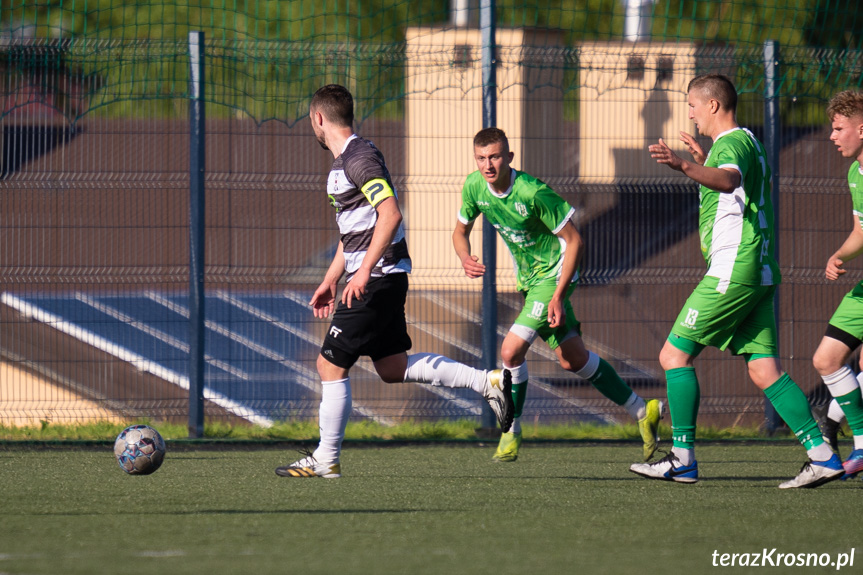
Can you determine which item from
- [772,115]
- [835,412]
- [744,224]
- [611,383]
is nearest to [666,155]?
[744,224]

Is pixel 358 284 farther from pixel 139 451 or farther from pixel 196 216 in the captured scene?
pixel 196 216

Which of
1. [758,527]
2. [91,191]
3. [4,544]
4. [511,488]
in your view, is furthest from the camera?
[91,191]

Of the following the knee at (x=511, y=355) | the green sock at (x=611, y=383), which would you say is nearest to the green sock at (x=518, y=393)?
the knee at (x=511, y=355)

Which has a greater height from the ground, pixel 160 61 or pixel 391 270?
pixel 160 61

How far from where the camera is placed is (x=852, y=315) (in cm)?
612

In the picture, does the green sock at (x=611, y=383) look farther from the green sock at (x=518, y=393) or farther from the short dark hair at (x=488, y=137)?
the short dark hair at (x=488, y=137)

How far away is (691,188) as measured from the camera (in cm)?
902

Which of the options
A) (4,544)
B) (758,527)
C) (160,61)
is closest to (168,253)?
(160,61)

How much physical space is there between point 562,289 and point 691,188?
273cm

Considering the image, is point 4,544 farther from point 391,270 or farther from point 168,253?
point 168,253

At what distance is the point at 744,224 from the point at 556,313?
1346 mm

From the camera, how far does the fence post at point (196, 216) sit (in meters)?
8.32

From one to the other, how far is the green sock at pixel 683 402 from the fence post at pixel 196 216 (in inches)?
151

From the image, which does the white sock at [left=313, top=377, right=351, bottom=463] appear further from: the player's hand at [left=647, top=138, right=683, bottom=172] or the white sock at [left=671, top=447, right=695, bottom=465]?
the player's hand at [left=647, top=138, right=683, bottom=172]
